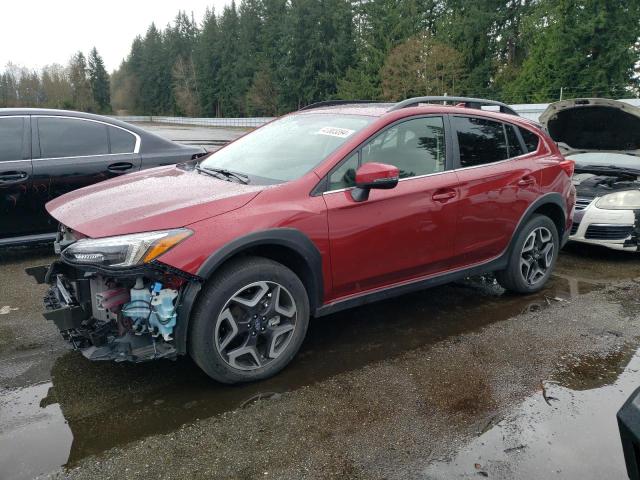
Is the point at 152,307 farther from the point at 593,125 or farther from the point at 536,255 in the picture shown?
the point at 593,125

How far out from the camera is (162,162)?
590 centimetres

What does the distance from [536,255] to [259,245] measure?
112 inches

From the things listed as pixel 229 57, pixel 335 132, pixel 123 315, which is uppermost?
pixel 229 57

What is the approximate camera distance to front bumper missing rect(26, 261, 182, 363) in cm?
282

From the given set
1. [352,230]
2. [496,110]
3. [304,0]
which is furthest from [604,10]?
[352,230]

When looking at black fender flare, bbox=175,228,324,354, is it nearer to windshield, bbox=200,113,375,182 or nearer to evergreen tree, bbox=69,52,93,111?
windshield, bbox=200,113,375,182

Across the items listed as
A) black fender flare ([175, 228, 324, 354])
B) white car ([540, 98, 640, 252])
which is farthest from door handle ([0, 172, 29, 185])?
white car ([540, 98, 640, 252])

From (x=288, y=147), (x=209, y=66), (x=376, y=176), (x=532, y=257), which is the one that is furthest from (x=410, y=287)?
(x=209, y=66)

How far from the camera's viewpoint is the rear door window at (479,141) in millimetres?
4148

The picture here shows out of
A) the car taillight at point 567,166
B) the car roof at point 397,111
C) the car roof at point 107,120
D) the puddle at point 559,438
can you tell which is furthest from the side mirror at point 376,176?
the car roof at point 107,120

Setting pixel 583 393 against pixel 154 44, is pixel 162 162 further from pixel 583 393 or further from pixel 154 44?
pixel 154 44

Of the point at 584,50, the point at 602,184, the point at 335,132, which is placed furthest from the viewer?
the point at 584,50

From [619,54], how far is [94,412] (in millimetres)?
41979

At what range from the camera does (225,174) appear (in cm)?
362
